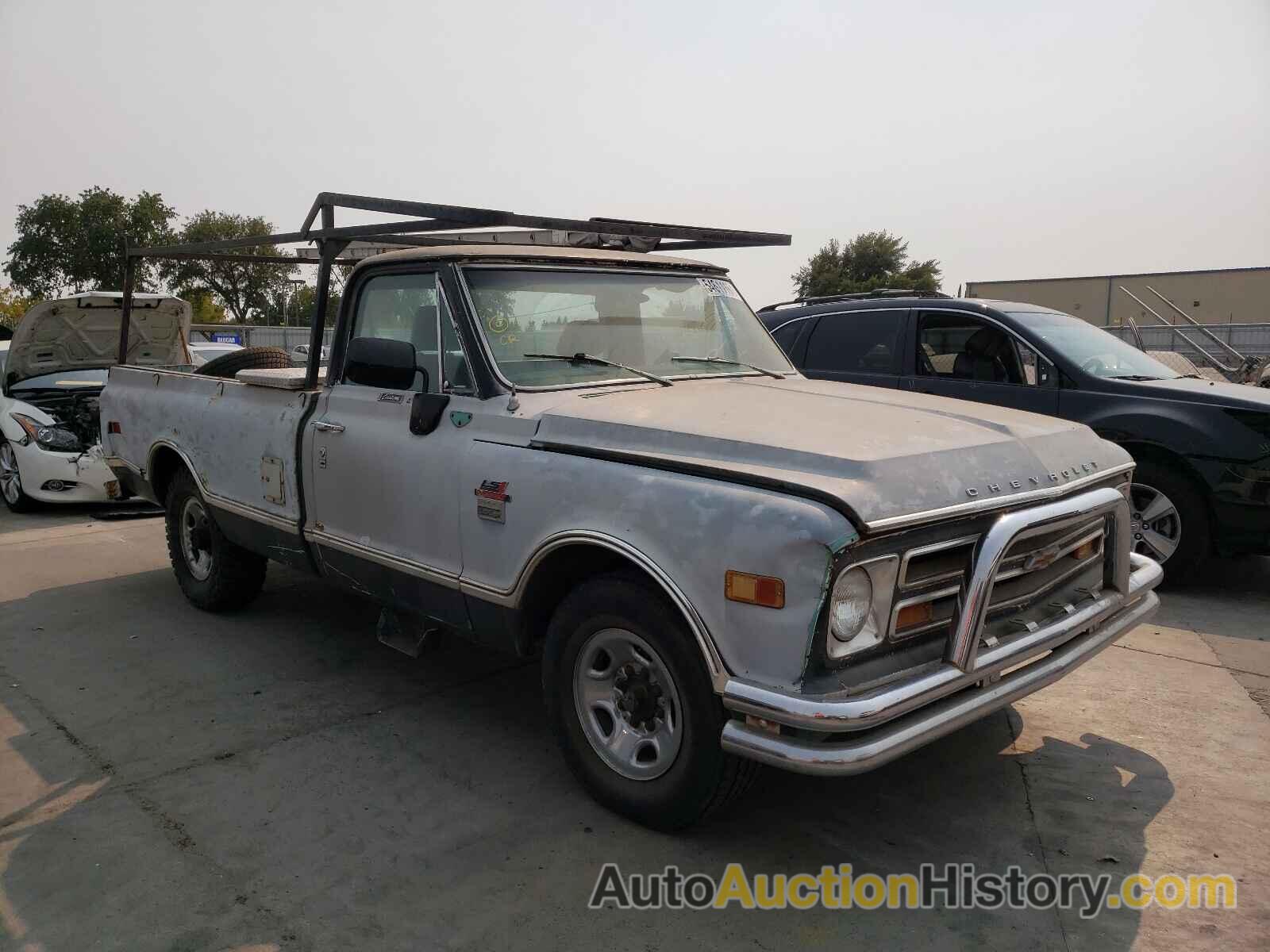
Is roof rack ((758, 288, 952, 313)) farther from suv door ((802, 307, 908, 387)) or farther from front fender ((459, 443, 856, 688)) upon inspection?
front fender ((459, 443, 856, 688))

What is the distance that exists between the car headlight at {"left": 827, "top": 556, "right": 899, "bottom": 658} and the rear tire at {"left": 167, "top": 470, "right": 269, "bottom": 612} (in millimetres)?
4067

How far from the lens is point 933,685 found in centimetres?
270

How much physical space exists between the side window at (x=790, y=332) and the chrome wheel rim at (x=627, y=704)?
15.9 ft

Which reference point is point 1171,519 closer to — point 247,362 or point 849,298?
point 849,298

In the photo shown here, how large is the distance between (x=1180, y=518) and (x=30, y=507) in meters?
9.65

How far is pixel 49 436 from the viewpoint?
859 centimetres

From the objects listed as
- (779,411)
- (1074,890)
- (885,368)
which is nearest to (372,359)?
(779,411)

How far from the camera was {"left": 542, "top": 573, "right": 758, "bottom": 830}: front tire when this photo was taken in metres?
2.91

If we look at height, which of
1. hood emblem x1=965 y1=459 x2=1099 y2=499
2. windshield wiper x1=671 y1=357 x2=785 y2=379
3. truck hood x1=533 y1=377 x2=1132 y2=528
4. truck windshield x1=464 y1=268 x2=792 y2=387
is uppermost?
truck windshield x1=464 y1=268 x2=792 y2=387

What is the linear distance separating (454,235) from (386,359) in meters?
1.11

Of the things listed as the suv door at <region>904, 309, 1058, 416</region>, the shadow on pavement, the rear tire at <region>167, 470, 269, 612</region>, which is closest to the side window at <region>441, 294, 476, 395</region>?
the shadow on pavement

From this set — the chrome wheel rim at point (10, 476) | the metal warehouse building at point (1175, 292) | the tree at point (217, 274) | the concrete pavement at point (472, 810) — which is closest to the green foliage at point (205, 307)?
the tree at point (217, 274)

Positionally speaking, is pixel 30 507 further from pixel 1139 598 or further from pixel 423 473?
pixel 1139 598

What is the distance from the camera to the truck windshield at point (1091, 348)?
6.53m
